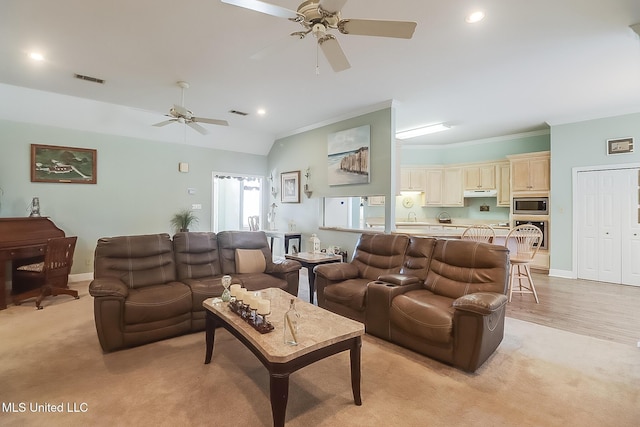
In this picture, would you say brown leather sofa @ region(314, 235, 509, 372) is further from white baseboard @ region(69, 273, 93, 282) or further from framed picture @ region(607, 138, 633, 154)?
white baseboard @ region(69, 273, 93, 282)

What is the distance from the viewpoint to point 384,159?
4828 mm

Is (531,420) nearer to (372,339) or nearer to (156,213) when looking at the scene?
(372,339)

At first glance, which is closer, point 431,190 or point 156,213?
point 156,213

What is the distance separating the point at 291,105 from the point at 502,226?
17.3 feet

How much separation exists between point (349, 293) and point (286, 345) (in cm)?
152

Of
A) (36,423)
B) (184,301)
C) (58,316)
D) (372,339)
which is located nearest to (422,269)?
(372,339)

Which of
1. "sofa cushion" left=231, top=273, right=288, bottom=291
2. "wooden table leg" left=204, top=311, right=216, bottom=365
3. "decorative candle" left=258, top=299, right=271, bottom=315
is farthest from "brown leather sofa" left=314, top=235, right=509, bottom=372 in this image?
"wooden table leg" left=204, top=311, right=216, bottom=365

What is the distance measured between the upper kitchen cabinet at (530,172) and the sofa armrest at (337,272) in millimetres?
4731

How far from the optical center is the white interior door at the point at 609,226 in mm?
5016

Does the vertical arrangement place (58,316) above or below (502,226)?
below

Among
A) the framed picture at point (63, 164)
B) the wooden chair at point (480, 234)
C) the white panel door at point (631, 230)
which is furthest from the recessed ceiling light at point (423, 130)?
the framed picture at point (63, 164)

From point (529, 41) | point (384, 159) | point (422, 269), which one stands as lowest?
point (422, 269)

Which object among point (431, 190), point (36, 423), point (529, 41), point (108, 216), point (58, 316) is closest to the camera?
point (36, 423)

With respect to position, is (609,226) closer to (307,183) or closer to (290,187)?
(307,183)
